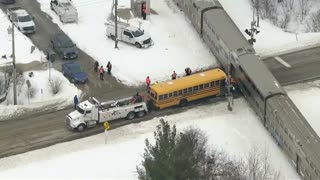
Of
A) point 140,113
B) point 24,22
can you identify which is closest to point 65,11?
point 24,22

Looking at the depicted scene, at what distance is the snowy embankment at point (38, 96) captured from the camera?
54.0 meters

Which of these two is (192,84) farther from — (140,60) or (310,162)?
(310,162)

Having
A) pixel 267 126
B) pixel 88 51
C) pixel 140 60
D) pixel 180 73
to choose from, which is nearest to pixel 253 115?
pixel 267 126

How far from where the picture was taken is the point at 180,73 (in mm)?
59188

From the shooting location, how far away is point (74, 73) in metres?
58.0

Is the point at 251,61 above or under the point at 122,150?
above

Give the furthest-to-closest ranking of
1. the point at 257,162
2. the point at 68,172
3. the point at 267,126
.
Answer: the point at 267,126 < the point at 68,172 < the point at 257,162

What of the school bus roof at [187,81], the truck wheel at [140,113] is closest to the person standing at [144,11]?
the school bus roof at [187,81]

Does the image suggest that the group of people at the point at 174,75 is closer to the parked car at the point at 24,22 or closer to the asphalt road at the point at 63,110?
the asphalt road at the point at 63,110

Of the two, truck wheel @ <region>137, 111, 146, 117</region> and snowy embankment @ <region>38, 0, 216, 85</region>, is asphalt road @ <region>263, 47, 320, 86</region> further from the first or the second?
truck wheel @ <region>137, 111, 146, 117</region>

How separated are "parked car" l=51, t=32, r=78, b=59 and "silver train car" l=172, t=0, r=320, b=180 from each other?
1111 centimetres

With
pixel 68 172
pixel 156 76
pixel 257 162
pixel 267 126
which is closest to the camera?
pixel 257 162

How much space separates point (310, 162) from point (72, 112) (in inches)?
685

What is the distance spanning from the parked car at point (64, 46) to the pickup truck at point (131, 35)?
12.5 feet
